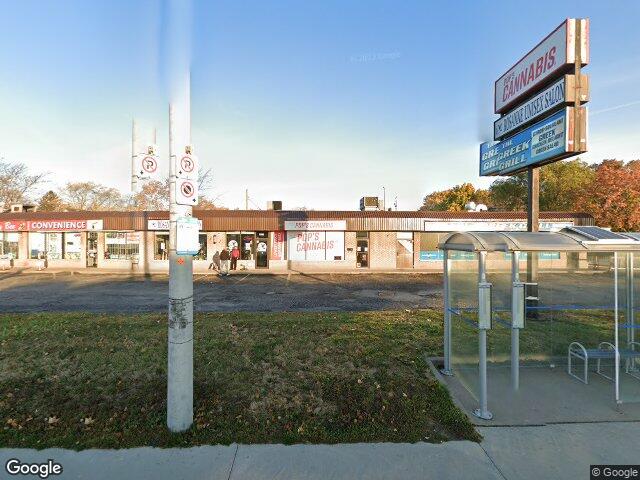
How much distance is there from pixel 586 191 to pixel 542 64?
22337 millimetres

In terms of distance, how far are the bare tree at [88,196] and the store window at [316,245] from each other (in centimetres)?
4176

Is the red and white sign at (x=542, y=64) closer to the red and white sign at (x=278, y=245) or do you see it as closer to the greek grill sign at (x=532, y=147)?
the greek grill sign at (x=532, y=147)

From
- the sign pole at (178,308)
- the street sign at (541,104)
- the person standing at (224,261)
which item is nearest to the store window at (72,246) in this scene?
the person standing at (224,261)

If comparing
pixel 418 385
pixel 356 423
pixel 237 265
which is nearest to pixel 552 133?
pixel 418 385

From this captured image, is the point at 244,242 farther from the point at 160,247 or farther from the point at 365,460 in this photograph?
the point at 365,460

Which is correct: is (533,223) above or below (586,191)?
below

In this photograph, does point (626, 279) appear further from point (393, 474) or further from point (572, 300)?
point (393, 474)

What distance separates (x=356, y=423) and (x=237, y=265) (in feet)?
65.0

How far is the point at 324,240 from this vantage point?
2309 cm

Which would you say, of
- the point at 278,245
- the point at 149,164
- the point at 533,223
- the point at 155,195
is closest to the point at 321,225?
the point at 278,245

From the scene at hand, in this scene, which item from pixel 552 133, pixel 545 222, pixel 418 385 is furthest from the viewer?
pixel 545 222

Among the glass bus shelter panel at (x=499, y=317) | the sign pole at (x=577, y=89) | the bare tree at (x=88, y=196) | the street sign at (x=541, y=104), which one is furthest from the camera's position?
the bare tree at (x=88, y=196)

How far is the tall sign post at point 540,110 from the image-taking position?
278 inches

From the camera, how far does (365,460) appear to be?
129 inches
